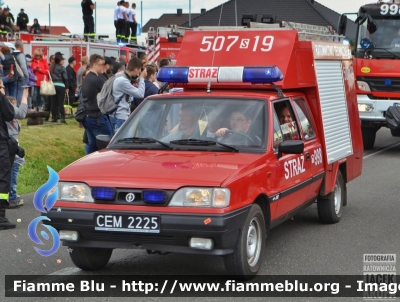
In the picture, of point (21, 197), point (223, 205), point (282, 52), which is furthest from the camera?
point (21, 197)

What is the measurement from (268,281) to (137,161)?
4.99ft

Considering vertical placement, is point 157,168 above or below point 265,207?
above

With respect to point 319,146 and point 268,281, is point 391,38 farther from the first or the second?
point 268,281

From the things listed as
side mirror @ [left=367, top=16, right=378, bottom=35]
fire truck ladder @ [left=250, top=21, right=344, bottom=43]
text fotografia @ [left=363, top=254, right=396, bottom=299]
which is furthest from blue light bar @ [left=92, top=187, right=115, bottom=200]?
side mirror @ [left=367, top=16, right=378, bottom=35]

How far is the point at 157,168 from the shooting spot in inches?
264

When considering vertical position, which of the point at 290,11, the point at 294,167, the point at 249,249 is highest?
the point at 290,11

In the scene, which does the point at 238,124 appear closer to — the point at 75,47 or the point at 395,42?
the point at 395,42

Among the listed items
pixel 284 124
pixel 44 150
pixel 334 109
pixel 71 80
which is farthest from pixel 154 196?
pixel 71 80

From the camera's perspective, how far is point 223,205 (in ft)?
20.7

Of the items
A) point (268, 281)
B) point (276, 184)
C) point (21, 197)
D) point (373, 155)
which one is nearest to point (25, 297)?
point (268, 281)

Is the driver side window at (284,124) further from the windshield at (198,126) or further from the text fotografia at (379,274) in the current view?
the text fotografia at (379,274)

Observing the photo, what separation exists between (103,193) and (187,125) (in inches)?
58.9

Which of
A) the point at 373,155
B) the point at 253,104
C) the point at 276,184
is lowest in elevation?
the point at 373,155

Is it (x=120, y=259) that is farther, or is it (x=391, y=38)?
(x=391, y=38)
